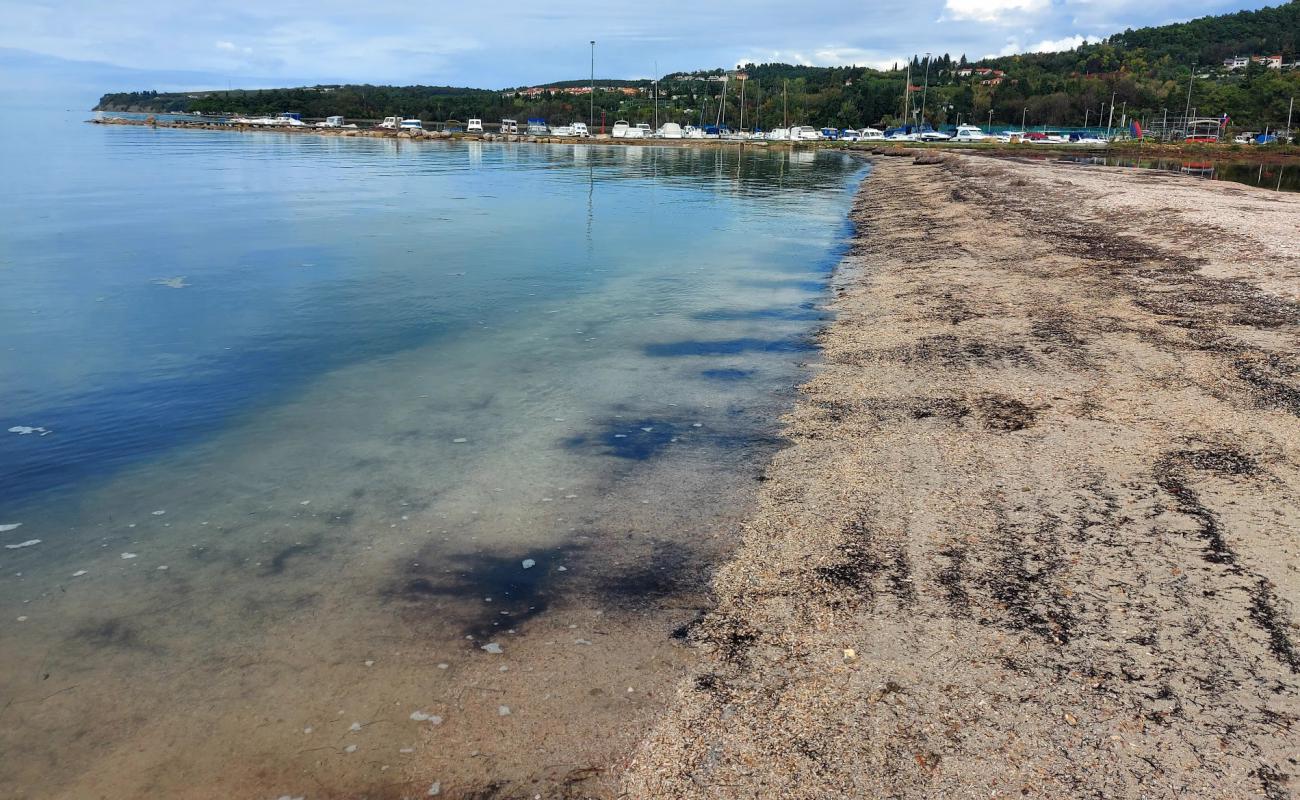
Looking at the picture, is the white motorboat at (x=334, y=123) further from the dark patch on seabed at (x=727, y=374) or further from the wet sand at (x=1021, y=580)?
the wet sand at (x=1021, y=580)

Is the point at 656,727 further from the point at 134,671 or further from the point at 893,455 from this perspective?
the point at 893,455

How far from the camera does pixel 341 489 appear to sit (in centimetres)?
893

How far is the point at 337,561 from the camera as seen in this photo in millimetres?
7426

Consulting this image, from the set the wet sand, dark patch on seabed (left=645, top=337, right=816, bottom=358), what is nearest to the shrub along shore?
dark patch on seabed (left=645, top=337, right=816, bottom=358)

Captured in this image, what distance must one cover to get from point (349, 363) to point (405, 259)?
36.5 ft

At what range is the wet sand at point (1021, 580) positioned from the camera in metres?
4.61

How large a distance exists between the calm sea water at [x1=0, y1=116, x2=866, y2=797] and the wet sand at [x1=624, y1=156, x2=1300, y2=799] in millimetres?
892

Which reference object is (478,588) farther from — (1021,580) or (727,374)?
(727,374)

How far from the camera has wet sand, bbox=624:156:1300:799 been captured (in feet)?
15.1

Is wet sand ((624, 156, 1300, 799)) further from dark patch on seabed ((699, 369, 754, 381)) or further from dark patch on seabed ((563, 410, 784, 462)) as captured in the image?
dark patch on seabed ((699, 369, 754, 381))

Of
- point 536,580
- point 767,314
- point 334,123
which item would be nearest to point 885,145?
point 767,314

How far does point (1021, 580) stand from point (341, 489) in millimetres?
6762

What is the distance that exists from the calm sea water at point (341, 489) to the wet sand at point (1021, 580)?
2.93 ft

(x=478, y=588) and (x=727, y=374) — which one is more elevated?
(x=727, y=374)
